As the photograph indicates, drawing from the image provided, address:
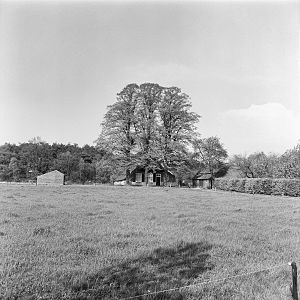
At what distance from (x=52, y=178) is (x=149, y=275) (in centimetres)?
2707

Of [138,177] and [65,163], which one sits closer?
[65,163]

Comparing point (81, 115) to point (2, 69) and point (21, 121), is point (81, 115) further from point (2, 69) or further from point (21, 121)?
point (2, 69)

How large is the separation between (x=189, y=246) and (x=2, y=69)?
583 cm

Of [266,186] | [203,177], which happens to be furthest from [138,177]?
[266,186]

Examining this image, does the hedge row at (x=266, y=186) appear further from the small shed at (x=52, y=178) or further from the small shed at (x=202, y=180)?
the small shed at (x=52, y=178)

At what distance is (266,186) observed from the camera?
120 feet

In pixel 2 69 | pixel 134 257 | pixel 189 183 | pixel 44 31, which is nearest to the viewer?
pixel 2 69

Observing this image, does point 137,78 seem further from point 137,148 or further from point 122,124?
point 137,148

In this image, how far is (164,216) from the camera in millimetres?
11875

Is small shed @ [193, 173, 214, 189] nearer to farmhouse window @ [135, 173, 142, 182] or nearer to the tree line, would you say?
farmhouse window @ [135, 173, 142, 182]

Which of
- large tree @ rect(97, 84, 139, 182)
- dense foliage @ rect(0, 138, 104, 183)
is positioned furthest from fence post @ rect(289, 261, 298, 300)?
dense foliage @ rect(0, 138, 104, 183)

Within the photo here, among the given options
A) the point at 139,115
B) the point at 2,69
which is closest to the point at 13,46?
the point at 2,69

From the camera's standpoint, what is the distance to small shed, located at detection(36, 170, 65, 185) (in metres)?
29.4

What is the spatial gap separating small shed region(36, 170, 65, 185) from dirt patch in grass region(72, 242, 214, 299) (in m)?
24.1
